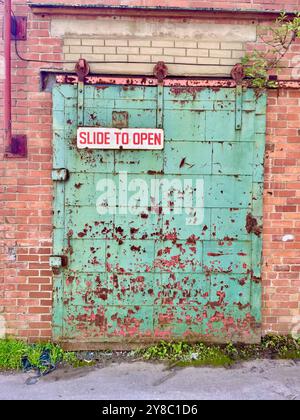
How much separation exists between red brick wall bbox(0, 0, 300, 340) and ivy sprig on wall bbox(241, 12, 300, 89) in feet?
0.44

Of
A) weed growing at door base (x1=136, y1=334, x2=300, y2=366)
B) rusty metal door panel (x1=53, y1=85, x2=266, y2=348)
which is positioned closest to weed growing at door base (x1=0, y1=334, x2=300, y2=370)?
weed growing at door base (x1=136, y1=334, x2=300, y2=366)

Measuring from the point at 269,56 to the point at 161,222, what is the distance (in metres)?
A: 2.03

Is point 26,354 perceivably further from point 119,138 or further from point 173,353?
point 119,138

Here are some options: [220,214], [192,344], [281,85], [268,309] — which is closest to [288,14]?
[281,85]

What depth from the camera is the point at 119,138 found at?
367cm

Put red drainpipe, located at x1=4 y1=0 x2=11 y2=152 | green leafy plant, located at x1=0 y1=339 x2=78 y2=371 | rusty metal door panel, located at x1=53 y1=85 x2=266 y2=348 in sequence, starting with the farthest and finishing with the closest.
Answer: rusty metal door panel, located at x1=53 y1=85 x2=266 y2=348
green leafy plant, located at x1=0 y1=339 x2=78 y2=371
red drainpipe, located at x1=4 y1=0 x2=11 y2=152

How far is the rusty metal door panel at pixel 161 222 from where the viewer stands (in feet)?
12.1

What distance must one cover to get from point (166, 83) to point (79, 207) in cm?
152

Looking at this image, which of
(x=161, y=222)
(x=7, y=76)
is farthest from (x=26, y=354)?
(x=7, y=76)

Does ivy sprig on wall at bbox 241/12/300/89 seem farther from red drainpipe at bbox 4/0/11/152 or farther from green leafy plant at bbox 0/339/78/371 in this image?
green leafy plant at bbox 0/339/78/371

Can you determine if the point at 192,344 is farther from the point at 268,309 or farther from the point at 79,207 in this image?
the point at 79,207

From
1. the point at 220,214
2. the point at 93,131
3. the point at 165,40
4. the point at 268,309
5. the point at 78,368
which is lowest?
the point at 78,368

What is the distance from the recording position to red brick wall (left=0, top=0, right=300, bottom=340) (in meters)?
3.72

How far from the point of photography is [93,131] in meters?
3.66
